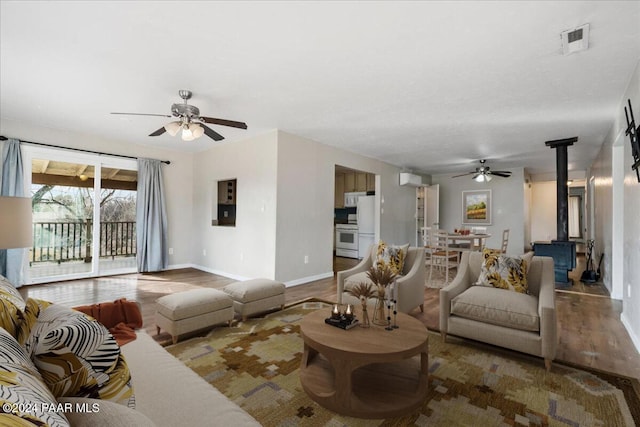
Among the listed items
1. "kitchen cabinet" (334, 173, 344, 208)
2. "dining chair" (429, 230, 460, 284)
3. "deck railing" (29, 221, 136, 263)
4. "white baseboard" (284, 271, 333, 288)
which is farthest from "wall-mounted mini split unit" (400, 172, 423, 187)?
"deck railing" (29, 221, 136, 263)

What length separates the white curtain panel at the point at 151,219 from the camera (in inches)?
227

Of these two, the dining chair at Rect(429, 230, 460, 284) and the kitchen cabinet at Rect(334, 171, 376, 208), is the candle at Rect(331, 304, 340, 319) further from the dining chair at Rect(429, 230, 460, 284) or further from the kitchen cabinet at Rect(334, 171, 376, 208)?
the kitchen cabinet at Rect(334, 171, 376, 208)

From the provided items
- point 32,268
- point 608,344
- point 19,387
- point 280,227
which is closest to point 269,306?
point 280,227

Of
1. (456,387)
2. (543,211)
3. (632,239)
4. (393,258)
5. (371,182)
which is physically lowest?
(456,387)

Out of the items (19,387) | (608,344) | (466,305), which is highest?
(19,387)

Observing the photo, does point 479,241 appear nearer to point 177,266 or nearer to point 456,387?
point 456,387

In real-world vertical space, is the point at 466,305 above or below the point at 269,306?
above

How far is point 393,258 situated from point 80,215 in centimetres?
533

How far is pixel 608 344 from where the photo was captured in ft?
9.02

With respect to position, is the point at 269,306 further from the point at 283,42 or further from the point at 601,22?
the point at 601,22

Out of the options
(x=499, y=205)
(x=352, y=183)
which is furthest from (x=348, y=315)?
(x=499, y=205)

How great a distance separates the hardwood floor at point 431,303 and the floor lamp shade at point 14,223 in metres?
1.37

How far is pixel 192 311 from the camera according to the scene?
9.04 feet

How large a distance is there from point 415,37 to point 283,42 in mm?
1014
